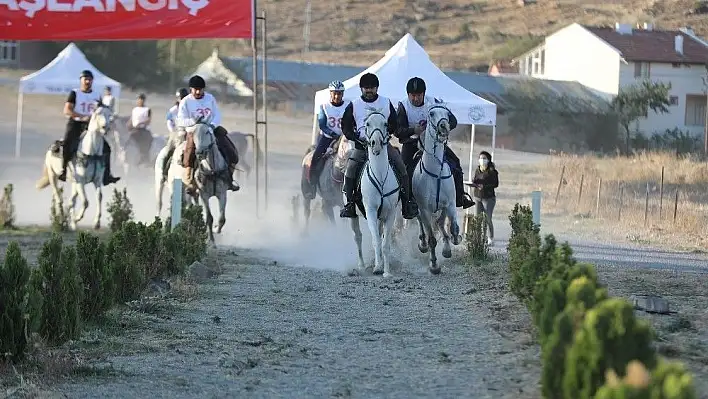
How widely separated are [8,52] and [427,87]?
160ft

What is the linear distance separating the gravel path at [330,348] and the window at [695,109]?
202 ft

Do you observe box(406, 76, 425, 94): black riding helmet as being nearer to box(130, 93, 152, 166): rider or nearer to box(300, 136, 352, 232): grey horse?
box(300, 136, 352, 232): grey horse

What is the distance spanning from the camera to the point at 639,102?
6950 cm

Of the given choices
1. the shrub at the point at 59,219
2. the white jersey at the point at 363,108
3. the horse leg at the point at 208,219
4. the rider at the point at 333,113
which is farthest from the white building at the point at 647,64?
the white jersey at the point at 363,108

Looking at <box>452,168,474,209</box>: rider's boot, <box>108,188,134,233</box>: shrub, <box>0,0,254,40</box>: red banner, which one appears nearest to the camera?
<box>452,168,474,209</box>: rider's boot

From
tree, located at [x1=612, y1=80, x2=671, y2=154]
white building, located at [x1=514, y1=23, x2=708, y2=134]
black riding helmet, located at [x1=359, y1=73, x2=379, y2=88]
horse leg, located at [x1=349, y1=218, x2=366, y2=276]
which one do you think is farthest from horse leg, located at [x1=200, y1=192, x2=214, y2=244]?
white building, located at [x1=514, y1=23, x2=708, y2=134]

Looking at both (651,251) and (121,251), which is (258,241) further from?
(121,251)

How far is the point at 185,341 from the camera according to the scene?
414 inches

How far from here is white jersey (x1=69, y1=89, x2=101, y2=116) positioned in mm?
22859

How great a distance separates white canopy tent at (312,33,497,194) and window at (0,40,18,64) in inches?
1832

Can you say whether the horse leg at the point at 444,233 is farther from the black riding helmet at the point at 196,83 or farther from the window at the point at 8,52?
the window at the point at 8,52

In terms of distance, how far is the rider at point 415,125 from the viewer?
15.5 m

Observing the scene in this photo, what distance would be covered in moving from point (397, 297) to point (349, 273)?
2435 mm

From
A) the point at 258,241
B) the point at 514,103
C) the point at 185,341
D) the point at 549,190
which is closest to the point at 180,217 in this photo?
the point at 258,241
